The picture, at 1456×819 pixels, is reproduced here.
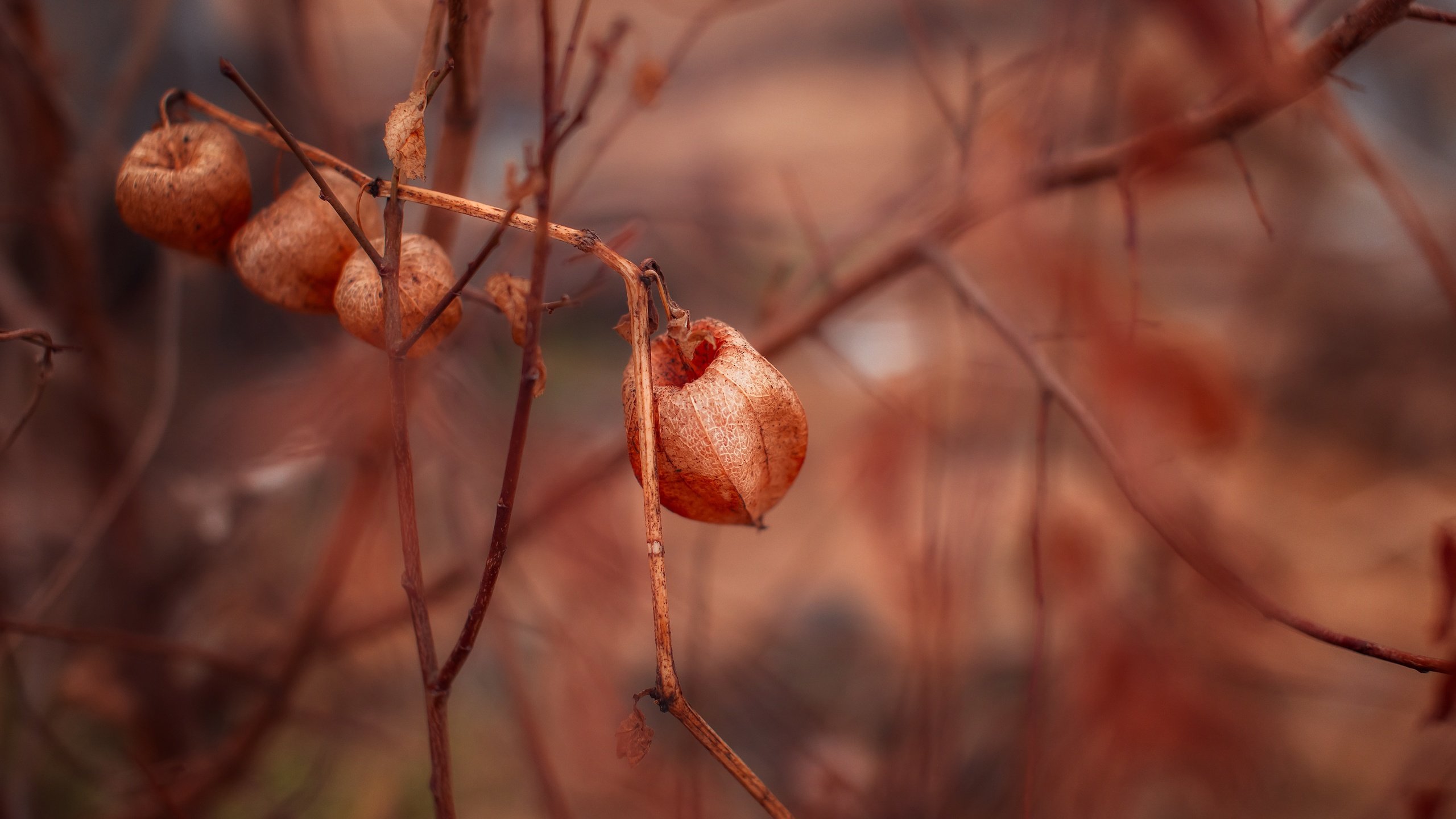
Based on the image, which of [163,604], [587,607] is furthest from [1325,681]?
[163,604]

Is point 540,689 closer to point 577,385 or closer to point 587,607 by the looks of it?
point 587,607

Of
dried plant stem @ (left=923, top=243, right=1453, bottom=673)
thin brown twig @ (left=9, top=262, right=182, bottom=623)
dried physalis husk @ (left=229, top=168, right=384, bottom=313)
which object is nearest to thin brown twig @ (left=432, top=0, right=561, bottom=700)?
dried physalis husk @ (left=229, top=168, right=384, bottom=313)

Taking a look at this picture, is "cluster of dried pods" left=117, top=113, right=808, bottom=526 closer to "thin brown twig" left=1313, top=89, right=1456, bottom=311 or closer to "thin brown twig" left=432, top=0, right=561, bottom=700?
"thin brown twig" left=432, top=0, right=561, bottom=700

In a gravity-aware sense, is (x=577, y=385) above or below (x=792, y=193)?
below

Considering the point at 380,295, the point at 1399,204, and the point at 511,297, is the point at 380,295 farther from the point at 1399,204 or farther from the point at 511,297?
the point at 1399,204

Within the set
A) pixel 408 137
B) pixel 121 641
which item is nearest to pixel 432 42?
pixel 408 137

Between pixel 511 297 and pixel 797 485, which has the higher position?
pixel 511 297
